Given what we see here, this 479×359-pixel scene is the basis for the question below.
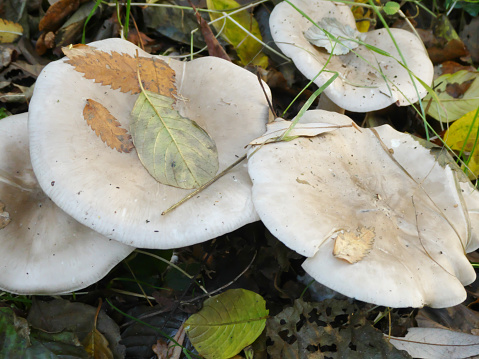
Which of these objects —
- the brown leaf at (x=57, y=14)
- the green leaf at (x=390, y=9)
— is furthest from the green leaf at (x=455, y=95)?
the brown leaf at (x=57, y=14)

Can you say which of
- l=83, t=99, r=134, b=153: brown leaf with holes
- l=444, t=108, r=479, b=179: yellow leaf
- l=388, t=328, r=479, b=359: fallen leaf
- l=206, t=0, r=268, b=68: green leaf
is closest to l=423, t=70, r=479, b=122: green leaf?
l=444, t=108, r=479, b=179: yellow leaf

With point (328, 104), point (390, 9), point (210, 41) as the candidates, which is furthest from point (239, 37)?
point (390, 9)

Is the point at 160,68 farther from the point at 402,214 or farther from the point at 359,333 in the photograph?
the point at 359,333

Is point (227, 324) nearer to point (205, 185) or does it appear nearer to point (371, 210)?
point (205, 185)

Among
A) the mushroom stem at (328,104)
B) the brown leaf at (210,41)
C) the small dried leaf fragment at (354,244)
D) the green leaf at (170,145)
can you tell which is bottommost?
the small dried leaf fragment at (354,244)

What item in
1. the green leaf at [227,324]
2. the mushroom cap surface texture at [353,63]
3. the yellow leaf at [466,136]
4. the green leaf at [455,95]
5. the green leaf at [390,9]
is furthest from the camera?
the green leaf at [455,95]

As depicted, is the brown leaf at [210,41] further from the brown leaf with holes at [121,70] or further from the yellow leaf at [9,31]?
the yellow leaf at [9,31]
